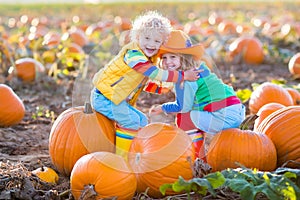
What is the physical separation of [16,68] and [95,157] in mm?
4302

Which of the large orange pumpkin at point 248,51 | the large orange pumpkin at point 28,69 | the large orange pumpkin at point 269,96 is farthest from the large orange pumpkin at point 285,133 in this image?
the large orange pumpkin at point 248,51

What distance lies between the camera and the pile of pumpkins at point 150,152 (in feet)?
11.8

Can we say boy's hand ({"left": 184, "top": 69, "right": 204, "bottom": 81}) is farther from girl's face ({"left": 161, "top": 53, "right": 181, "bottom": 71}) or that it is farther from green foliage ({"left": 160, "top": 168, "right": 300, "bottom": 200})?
green foliage ({"left": 160, "top": 168, "right": 300, "bottom": 200})

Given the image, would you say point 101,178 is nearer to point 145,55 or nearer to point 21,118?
point 145,55

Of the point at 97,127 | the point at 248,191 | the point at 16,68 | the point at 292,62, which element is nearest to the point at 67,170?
the point at 97,127

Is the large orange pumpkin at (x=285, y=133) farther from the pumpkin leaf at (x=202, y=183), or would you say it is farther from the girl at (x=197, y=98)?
the pumpkin leaf at (x=202, y=183)

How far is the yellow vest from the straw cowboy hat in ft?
0.71

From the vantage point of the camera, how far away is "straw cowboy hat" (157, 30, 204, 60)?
14.8ft

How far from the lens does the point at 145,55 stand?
4.55 m

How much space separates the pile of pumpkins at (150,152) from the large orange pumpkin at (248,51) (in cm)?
495

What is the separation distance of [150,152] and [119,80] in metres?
0.89

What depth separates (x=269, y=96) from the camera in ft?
19.2

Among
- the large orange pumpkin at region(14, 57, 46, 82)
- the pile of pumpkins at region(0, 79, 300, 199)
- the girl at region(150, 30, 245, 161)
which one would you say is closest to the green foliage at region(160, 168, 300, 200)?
the pile of pumpkins at region(0, 79, 300, 199)

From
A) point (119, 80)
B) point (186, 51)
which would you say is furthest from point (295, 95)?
point (119, 80)
